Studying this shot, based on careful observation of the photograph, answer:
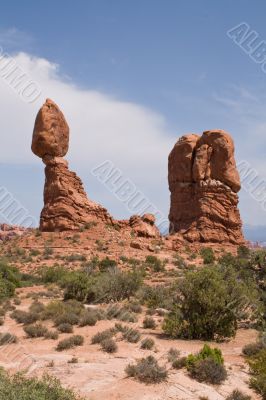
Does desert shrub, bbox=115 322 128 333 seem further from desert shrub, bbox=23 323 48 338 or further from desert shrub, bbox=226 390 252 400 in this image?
desert shrub, bbox=226 390 252 400

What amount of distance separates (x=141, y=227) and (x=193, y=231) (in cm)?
472

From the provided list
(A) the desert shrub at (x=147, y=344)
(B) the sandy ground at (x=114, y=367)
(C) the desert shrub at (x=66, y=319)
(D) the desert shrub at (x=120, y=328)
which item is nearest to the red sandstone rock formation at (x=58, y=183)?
(C) the desert shrub at (x=66, y=319)

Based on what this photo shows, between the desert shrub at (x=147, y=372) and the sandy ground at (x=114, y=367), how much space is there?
0.15 metres

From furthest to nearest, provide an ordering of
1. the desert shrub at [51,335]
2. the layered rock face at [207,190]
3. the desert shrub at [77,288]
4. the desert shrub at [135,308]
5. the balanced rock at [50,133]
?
the layered rock face at [207,190], the balanced rock at [50,133], the desert shrub at [77,288], the desert shrub at [135,308], the desert shrub at [51,335]

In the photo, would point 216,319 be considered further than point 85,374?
Yes

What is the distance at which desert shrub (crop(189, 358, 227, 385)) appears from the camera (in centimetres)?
934

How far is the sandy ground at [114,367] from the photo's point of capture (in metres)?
8.61

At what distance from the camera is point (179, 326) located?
44.1ft

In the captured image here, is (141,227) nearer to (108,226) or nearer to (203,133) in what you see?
(108,226)

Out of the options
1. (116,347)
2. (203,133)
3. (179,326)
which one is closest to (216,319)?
(179,326)

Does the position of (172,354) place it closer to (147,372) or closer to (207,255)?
(147,372)

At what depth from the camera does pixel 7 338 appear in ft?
42.1

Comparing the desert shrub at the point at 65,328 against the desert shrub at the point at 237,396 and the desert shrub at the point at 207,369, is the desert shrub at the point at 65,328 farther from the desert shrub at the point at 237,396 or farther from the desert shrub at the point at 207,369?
the desert shrub at the point at 237,396

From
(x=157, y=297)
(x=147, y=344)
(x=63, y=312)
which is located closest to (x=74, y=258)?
(x=157, y=297)
